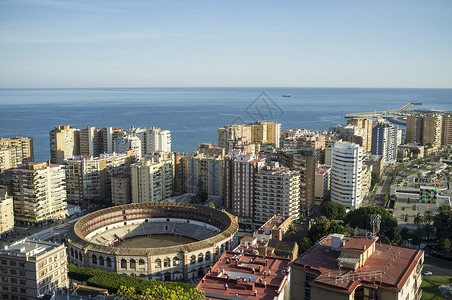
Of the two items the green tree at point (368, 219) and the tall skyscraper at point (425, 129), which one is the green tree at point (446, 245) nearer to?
the green tree at point (368, 219)

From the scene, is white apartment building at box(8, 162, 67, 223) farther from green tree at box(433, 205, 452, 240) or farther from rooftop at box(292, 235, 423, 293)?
green tree at box(433, 205, 452, 240)

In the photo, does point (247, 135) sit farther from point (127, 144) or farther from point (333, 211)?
point (333, 211)

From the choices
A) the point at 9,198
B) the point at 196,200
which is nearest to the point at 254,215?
the point at 196,200

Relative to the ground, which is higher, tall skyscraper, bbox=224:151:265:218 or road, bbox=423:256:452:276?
tall skyscraper, bbox=224:151:265:218

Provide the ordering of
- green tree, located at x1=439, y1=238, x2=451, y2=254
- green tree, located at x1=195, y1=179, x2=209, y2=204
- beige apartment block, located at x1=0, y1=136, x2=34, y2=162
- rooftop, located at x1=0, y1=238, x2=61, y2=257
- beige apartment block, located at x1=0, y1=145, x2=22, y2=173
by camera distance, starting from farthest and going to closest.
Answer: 1. beige apartment block, located at x1=0, y1=136, x2=34, y2=162
2. beige apartment block, located at x1=0, y1=145, x2=22, y2=173
3. green tree, located at x1=195, y1=179, x2=209, y2=204
4. green tree, located at x1=439, y1=238, x2=451, y2=254
5. rooftop, located at x1=0, y1=238, x2=61, y2=257

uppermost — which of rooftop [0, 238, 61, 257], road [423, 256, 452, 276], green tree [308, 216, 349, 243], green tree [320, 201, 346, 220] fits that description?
rooftop [0, 238, 61, 257]

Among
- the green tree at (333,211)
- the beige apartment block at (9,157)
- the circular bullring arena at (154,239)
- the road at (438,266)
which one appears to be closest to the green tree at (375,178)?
the green tree at (333,211)

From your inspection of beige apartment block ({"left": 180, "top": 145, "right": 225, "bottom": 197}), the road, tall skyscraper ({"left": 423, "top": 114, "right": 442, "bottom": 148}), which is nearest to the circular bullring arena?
beige apartment block ({"left": 180, "top": 145, "right": 225, "bottom": 197})
